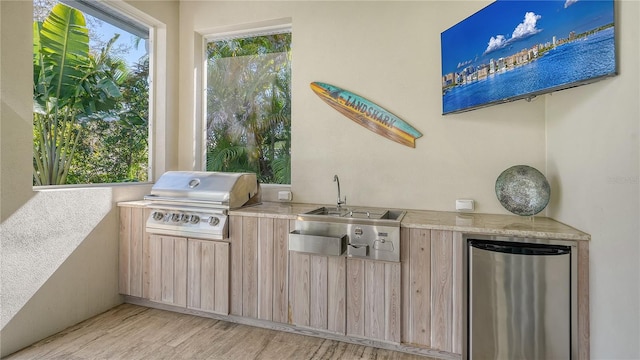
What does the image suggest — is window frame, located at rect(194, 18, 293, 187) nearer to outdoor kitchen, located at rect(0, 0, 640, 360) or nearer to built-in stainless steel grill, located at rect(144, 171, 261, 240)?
outdoor kitchen, located at rect(0, 0, 640, 360)

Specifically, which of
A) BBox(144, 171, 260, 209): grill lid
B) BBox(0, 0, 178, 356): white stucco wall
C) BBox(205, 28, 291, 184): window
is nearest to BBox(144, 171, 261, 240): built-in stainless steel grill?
BBox(144, 171, 260, 209): grill lid

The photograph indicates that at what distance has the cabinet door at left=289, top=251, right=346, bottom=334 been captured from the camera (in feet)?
6.88

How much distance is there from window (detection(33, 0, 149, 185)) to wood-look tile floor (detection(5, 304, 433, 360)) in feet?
3.79

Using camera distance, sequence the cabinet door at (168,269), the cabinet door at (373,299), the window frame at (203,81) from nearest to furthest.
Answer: the cabinet door at (373,299), the cabinet door at (168,269), the window frame at (203,81)

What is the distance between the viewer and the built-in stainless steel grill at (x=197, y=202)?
2374 millimetres

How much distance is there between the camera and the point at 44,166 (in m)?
2.29

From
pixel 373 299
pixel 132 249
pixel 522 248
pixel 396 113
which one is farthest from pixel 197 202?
pixel 522 248

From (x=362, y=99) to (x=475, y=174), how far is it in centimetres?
111

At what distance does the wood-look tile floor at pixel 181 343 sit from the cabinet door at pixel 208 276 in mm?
170

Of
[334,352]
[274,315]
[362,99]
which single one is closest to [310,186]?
[362,99]

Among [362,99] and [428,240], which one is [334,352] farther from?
[362,99]

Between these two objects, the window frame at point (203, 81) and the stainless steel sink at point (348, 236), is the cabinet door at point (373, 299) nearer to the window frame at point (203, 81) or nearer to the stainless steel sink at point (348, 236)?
the stainless steel sink at point (348, 236)

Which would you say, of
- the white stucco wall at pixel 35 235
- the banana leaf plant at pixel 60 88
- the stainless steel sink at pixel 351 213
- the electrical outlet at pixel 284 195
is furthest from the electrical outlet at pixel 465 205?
the banana leaf plant at pixel 60 88

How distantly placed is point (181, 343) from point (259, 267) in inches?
28.8
